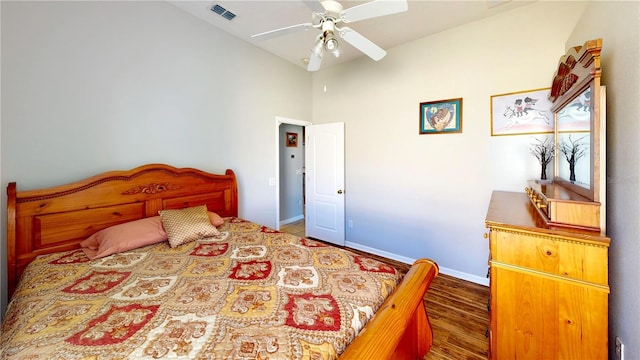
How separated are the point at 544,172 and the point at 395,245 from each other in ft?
6.00

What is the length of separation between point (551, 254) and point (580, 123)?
3.09ft

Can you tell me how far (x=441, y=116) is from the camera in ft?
9.34

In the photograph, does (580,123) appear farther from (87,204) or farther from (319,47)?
(87,204)

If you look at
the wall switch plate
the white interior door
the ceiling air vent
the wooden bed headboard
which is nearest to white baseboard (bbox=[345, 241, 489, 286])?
the white interior door

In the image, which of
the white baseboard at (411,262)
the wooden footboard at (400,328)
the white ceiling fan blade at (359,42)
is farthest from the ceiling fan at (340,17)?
the white baseboard at (411,262)

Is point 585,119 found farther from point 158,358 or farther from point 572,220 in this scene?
point 158,358

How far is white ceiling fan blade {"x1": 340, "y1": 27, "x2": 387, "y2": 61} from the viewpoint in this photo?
1.65 meters

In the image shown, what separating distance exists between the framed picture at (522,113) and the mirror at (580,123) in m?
0.21

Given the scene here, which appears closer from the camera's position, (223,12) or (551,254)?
(551,254)

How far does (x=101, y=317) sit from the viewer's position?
103 centimetres

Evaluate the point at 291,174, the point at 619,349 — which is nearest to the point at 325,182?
the point at 291,174

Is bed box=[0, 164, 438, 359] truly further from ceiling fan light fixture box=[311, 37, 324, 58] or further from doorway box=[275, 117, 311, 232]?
doorway box=[275, 117, 311, 232]

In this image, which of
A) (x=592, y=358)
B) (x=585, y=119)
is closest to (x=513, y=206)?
(x=585, y=119)

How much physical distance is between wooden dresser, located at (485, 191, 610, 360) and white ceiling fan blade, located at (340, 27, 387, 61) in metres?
1.44
